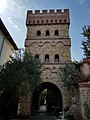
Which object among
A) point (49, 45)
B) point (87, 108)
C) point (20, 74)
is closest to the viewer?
point (87, 108)

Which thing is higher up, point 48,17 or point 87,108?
point 48,17

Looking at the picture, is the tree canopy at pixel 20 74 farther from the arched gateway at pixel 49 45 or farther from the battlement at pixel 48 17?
the battlement at pixel 48 17

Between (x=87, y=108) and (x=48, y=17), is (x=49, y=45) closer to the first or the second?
(x=48, y=17)

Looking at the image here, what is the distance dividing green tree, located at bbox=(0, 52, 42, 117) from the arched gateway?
195 inches

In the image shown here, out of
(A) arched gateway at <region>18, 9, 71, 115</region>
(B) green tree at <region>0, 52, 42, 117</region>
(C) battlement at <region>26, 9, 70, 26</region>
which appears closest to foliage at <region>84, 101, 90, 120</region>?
(B) green tree at <region>0, 52, 42, 117</region>

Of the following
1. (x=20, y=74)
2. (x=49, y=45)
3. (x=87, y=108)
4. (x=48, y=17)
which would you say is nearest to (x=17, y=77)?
(x=20, y=74)

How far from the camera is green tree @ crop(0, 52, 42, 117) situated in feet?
34.8

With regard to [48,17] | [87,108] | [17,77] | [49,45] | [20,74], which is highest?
[48,17]

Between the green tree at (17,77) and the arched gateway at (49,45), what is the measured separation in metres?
4.96

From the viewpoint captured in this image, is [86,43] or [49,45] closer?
[86,43]

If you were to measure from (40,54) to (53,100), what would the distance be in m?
8.81

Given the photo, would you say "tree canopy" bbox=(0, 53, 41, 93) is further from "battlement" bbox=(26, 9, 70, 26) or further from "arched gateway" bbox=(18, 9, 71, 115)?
"battlement" bbox=(26, 9, 70, 26)

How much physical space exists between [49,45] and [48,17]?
4.89 metres

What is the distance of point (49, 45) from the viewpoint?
63.1 feet
